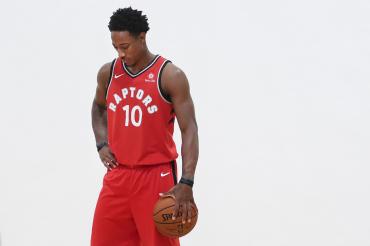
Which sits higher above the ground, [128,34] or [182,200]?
[128,34]

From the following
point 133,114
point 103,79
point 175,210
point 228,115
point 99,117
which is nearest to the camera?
point 175,210

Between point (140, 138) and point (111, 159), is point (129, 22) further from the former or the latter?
point (111, 159)

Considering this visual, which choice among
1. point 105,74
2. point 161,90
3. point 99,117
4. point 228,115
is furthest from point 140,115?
point 228,115

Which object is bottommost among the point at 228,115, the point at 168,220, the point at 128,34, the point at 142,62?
the point at 168,220

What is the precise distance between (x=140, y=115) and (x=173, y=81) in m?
0.19

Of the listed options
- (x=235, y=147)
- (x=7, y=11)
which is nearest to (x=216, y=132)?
(x=235, y=147)

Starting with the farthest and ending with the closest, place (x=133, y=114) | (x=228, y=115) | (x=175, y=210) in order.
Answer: (x=228, y=115), (x=133, y=114), (x=175, y=210)

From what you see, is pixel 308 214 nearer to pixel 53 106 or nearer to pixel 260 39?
pixel 260 39

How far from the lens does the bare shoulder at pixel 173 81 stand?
275 centimetres

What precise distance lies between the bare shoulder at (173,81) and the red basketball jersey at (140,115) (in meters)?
0.02

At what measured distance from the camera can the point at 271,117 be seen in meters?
4.28

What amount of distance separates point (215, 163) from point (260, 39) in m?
0.78

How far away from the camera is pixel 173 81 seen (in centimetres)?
275

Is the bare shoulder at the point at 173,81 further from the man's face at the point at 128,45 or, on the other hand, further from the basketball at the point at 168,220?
the basketball at the point at 168,220
